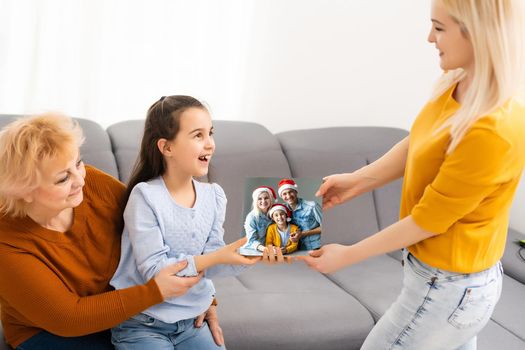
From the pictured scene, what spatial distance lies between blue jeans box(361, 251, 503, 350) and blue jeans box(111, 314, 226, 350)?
1.61ft

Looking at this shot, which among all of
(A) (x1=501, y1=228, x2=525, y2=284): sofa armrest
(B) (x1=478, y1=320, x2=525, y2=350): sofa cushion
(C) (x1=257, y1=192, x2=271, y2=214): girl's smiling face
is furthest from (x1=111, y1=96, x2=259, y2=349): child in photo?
(A) (x1=501, y1=228, x2=525, y2=284): sofa armrest

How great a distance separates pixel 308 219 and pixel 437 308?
43 cm

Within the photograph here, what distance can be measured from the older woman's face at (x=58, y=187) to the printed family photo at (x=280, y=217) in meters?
0.43

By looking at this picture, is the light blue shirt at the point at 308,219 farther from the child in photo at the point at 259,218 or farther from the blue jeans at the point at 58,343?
the blue jeans at the point at 58,343

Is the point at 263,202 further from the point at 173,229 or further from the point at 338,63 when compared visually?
the point at 338,63

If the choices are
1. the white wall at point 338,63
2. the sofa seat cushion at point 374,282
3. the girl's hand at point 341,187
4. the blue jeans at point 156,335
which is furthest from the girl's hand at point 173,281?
the white wall at point 338,63

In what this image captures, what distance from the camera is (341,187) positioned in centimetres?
199

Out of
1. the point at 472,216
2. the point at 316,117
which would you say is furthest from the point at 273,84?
the point at 472,216

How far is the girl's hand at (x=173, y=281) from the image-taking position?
5.74 ft

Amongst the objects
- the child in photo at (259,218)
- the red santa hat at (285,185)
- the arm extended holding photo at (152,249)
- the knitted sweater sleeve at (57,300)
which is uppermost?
the red santa hat at (285,185)

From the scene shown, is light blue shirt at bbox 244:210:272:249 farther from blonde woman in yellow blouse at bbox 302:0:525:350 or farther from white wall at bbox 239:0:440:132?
white wall at bbox 239:0:440:132


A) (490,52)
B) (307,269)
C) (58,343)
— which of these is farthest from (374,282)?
(490,52)

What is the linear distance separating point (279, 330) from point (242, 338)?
0.13 meters

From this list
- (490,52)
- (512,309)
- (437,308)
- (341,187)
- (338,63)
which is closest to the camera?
(490,52)
